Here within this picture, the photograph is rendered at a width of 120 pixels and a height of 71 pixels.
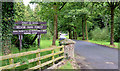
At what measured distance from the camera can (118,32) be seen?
30.5 m

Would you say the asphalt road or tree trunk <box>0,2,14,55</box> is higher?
tree trunk <box>0,2,14,55</box>

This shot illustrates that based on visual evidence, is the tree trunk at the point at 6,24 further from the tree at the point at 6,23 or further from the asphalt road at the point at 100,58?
the asphalt road at the point at 100,58

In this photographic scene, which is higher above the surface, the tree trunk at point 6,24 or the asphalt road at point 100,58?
the tree trunk at point 6,24

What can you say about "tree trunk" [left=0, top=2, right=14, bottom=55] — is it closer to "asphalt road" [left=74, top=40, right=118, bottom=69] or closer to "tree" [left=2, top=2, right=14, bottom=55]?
"tree" [left=2, top=2, right=14, bottom=55]

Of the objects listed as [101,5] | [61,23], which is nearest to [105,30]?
[61,23]

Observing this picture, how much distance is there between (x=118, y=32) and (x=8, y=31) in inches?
1197

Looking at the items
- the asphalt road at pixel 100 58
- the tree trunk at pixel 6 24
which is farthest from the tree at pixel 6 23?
the asphalt road at pixel 100 58

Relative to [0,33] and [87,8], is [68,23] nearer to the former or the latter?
[87,8]

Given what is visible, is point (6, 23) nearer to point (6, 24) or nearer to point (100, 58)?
point (6, 24)

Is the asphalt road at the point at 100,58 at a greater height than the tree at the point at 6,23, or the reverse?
the tree at the point at 6,23

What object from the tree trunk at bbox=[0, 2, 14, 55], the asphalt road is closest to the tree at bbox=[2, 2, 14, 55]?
the tree trunk at bbox=[0, 2, 14, 55]

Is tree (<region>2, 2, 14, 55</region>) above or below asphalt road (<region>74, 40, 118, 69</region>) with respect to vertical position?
above

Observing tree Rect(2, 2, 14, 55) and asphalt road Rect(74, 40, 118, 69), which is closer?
tree Rect(2, 2, 14, 55)

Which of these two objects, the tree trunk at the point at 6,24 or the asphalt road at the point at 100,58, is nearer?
the tree trunk at the point at 6,24
